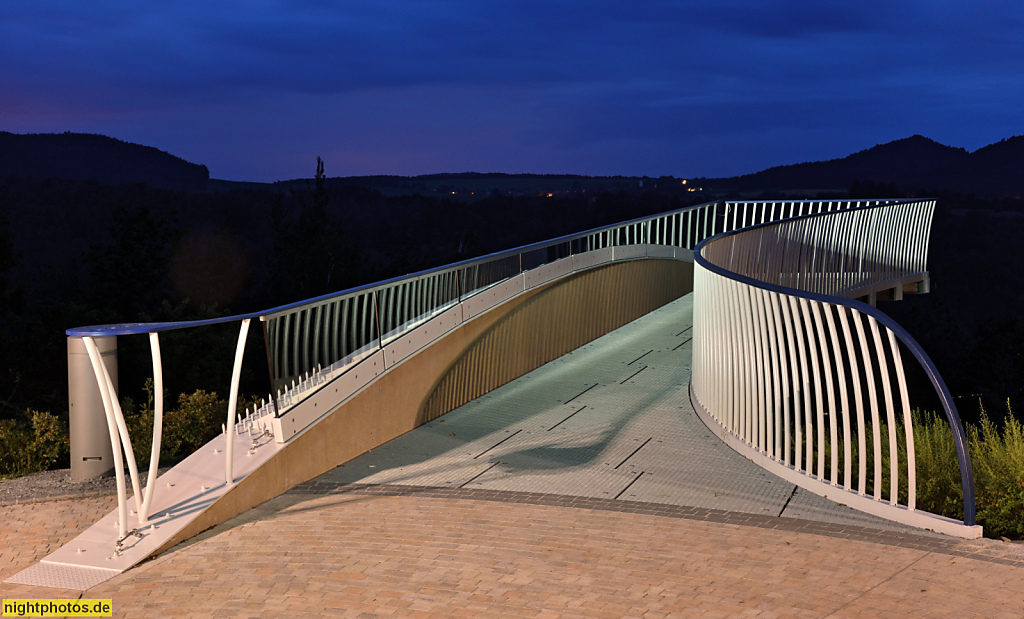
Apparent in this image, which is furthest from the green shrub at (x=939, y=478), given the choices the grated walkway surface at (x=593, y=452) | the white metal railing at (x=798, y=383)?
the grated walkway surface at (x=593, y=452)

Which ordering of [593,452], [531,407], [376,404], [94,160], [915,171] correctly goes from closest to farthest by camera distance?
[593,452]
[376,404]
[531,407]
[94,160]
[915,171]

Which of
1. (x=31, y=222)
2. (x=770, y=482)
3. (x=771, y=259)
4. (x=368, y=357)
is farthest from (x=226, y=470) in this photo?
(x=31, y=222)

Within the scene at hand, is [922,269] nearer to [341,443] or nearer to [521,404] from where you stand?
[521,404]

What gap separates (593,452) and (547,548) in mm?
2382

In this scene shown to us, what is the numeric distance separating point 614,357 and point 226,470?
21.2ft

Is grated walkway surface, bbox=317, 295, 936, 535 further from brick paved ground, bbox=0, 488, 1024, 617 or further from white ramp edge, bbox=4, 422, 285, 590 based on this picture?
white ramp edge, bbox=4, 422, 285, 590

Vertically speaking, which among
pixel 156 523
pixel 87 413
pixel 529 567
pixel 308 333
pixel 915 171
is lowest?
pixel 529 567

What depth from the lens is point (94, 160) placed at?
131 metres

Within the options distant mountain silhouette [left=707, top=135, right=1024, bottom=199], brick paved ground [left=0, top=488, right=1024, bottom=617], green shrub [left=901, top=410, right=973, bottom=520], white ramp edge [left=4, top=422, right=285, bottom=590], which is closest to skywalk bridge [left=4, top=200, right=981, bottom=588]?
white ramp edge [left=4, top=422, right=285, bottom=590]

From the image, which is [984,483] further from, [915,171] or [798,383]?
[915,171]

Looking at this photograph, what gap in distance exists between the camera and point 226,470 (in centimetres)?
595

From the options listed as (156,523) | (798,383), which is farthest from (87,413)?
(798,383)

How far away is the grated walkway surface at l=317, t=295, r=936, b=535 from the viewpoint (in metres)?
6.39

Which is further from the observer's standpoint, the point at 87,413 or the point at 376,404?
the point at 376,404
